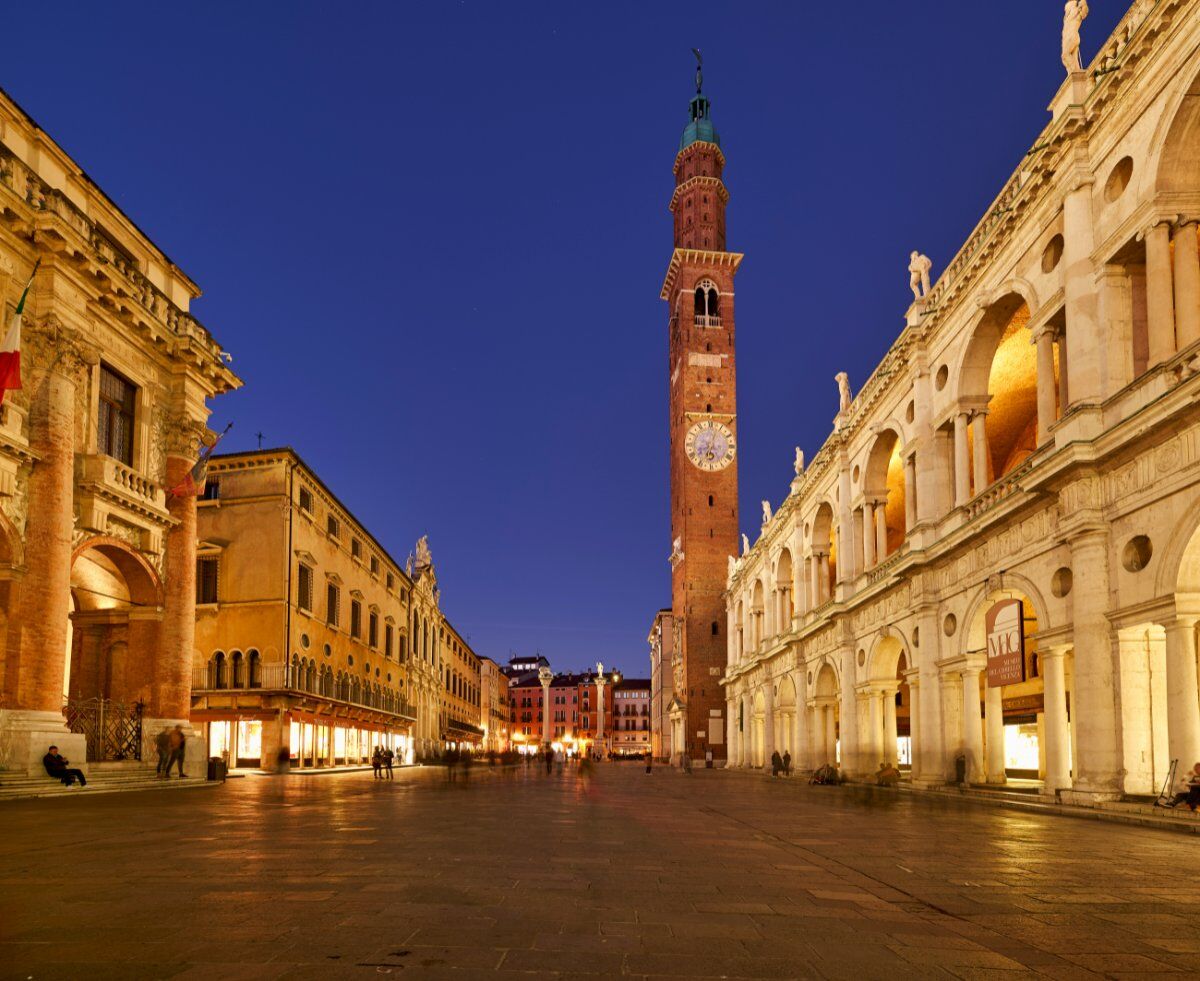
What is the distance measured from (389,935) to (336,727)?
1879 inches

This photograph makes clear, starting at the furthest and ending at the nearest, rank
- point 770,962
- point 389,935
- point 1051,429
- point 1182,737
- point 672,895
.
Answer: point 1051,429 → point 1182,737 → point 672,895 → point 389,935 → point 770,962

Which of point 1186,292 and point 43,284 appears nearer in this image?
point 1186,292

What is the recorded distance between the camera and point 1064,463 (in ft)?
69.6

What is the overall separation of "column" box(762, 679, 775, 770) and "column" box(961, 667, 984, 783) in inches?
1103

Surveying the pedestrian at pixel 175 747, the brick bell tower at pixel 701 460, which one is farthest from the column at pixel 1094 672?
the brick bell tower at pixel 701 460

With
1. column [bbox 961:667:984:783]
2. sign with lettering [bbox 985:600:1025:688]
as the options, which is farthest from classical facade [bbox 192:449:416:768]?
sign with lettering [bbox 985:600:1025:688]

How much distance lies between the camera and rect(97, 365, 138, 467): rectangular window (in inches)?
1052

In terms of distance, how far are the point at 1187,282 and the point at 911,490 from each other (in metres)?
15.3

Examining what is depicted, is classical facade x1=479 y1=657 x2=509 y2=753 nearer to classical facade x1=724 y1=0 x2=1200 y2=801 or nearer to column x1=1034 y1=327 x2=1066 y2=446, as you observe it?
classical facade x1=724 y1=0 x2=1200 y2=801

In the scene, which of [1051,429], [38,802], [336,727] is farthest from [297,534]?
[1051,429]

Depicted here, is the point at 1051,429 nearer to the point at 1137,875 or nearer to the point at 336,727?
the point at 1137,875

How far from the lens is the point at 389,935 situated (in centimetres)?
674

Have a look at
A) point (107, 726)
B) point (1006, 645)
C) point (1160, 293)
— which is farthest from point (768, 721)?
point (1160, 293)

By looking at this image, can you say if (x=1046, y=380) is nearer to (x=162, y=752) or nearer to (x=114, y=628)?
(x=162, y=752)
